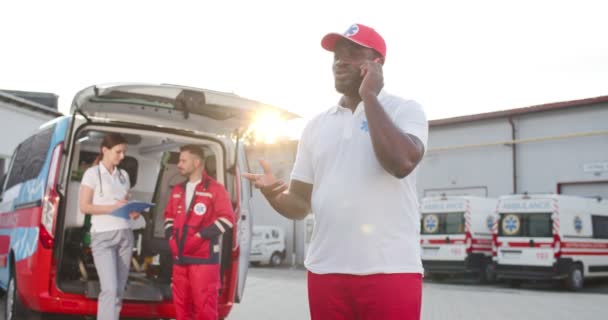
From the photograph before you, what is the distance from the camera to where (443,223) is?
21.0 metres

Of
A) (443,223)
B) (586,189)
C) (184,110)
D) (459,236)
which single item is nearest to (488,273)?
(459,236)

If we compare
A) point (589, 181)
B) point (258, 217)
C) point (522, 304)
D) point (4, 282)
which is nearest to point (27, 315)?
point (4, 282)

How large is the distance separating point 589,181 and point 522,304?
1081cm

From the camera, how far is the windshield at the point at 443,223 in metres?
20.6

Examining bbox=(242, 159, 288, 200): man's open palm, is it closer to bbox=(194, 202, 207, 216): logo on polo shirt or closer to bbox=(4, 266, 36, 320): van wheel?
bbox=(194, 202, 207, 216): logo on polo shirt

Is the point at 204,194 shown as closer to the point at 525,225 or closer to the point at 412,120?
the point at 412,120

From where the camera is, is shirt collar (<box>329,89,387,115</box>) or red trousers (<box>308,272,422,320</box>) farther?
shirt collar (<box>329,89,387,115</box>)

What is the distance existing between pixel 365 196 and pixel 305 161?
1.36 ft

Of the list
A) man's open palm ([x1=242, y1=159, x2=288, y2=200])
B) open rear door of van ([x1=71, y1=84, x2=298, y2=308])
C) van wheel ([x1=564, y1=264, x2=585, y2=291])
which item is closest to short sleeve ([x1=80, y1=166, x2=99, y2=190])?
open rear door of van ([x1=71, y1=84, x2=298, y2=308])

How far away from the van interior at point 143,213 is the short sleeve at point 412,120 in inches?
169

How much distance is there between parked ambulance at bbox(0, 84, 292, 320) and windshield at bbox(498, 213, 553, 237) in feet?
41.9

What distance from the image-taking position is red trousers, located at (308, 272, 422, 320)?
2.48 metres

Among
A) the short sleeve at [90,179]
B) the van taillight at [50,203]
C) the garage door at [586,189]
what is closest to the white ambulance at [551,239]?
the garage door at [586,189]

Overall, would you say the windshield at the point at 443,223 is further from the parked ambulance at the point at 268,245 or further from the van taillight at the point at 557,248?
the parked ambulance at the point at 268,245
